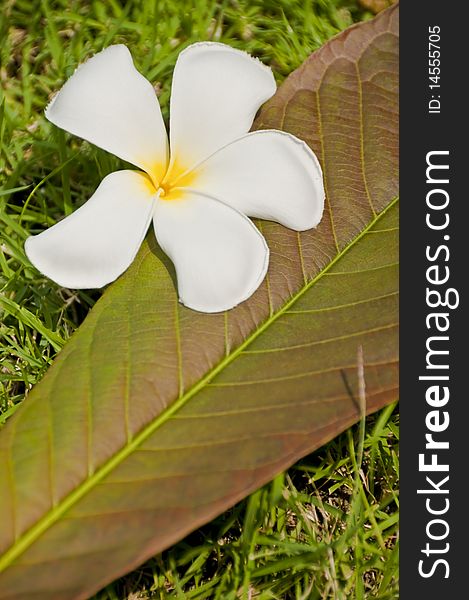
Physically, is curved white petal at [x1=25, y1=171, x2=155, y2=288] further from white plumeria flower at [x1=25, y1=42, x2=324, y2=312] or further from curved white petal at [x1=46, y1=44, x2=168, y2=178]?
curved white petal at [x1=46, y1=44, x2=168, y2=178]

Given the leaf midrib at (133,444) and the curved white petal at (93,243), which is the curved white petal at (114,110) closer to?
the curved white petal at (93,243)

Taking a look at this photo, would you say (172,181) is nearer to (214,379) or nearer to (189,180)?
(189,180)

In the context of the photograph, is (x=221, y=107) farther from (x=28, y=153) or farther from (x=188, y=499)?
(x=188, y=499)

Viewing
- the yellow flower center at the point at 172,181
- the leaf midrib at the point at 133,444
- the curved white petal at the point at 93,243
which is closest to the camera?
the leaf midrib at the point at 133,444

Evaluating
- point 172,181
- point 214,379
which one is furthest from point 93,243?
point 214,379

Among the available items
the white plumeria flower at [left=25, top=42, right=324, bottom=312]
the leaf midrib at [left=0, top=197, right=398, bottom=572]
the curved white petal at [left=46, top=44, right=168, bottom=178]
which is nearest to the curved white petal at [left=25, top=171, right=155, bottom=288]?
the white plumeria flower at [left=25, top=42, right=324, bottom=312]

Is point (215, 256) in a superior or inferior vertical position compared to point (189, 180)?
inferior

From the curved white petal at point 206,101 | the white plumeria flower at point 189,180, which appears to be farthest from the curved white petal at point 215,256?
the curved white petal at point 206,101

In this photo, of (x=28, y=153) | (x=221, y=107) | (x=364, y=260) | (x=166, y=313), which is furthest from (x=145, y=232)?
(x=28, y=153)
